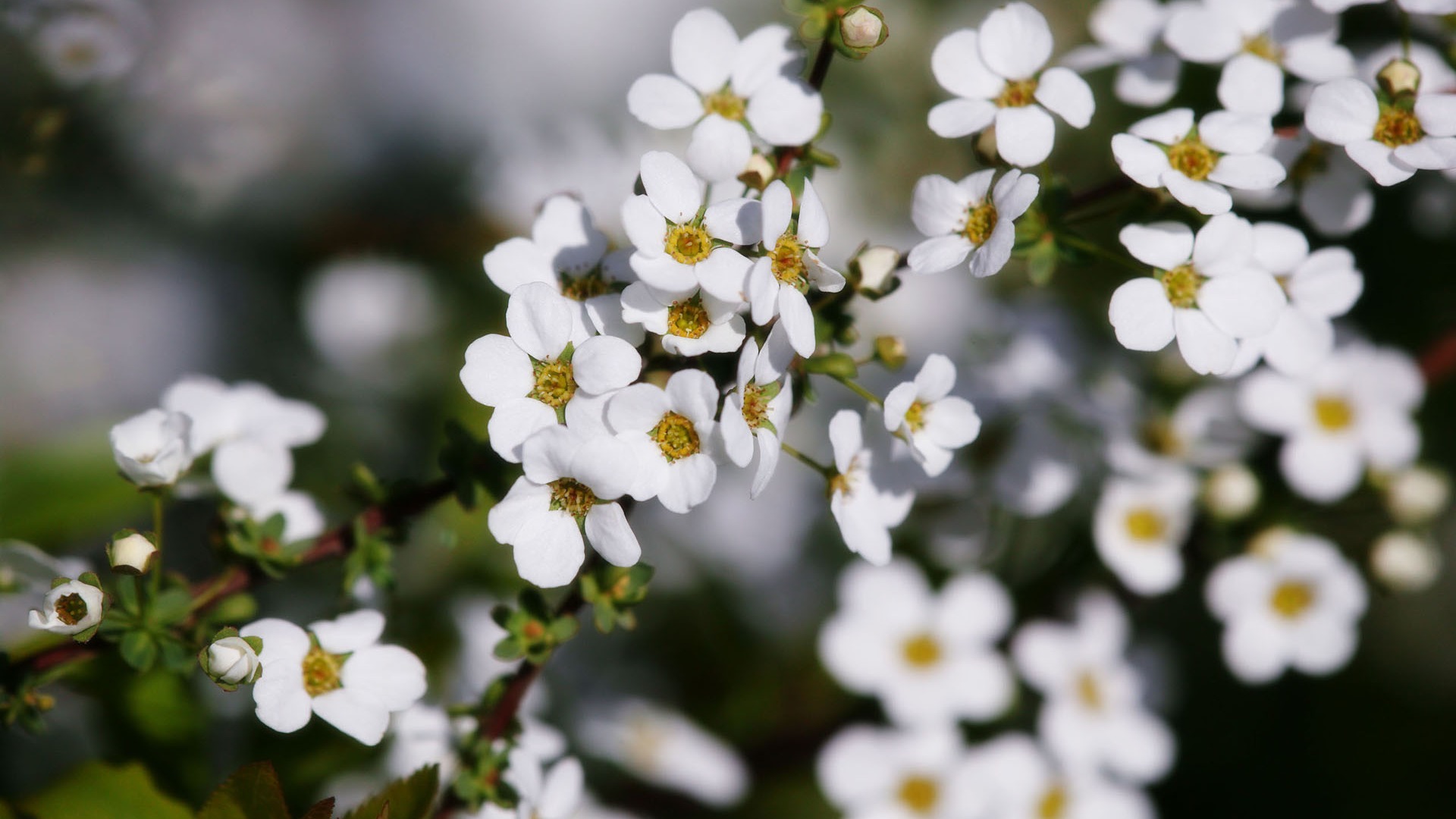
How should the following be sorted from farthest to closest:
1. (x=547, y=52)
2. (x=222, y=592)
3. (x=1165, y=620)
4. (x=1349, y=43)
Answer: (x=547, y=52), (x=1165, y=620), (x=1349, y=43), (x=222, y=592)

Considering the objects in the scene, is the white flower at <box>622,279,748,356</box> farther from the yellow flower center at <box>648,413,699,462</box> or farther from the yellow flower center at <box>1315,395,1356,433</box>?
the yellow flower center at <box>1315,395,1356,433</box>

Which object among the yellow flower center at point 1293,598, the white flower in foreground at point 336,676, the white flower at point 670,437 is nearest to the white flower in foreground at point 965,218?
the white flower at point 670,437

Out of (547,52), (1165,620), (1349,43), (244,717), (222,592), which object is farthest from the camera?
(547,52)

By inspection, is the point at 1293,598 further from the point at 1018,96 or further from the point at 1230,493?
the point at 1018,96

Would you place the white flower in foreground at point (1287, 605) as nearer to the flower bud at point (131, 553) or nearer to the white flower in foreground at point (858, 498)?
the white flower in foreground at point (858, 498)

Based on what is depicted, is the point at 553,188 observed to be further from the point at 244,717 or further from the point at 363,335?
the point at 244,717

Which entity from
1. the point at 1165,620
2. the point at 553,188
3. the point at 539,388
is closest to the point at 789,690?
the point at 1165,620
